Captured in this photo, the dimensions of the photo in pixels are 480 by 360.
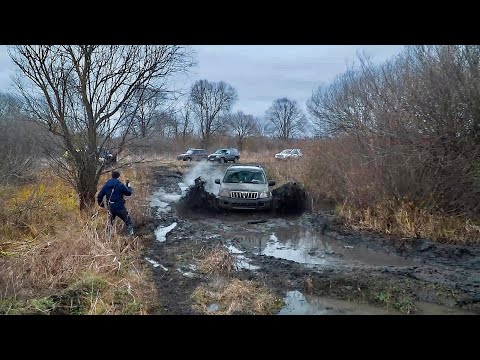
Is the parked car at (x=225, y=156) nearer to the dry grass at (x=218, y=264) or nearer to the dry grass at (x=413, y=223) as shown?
the dry grass at (x=413, y=223)

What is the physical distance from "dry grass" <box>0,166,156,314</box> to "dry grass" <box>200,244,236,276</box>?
3.79 ft

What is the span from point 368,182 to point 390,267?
437cm

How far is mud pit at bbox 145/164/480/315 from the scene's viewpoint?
5.47 m

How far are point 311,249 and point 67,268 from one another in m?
5.70

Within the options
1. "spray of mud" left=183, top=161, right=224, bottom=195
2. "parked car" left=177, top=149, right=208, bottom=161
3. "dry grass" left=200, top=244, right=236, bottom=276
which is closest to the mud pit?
"dry grass" left=200, top=244, right=236, bottom=276

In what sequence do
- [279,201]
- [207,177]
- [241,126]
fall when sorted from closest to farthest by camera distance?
[279,201] → [207,177] → [241,126]

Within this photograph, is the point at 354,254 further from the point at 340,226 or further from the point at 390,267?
the point at 340,226

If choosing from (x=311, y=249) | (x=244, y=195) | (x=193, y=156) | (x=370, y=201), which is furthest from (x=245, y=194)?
(x=193, y=156)

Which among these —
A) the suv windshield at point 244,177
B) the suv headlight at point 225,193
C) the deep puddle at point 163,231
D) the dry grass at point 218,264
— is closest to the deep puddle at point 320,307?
the dry grass at point 218,264

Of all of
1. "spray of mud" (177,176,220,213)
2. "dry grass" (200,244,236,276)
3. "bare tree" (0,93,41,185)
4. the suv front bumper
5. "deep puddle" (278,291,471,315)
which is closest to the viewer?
"deep puddle" (278,291,471,315)

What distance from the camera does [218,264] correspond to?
21.8 ft

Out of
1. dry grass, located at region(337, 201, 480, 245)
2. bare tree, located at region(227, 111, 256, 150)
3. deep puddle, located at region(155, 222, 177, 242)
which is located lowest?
deep puddle, located at region(155, 222, 177, 242)

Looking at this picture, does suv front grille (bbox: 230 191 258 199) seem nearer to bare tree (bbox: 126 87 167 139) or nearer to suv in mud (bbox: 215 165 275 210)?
suv in mud (bbox: 215 165 275 210)

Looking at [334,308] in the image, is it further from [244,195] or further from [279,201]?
[279,201]
